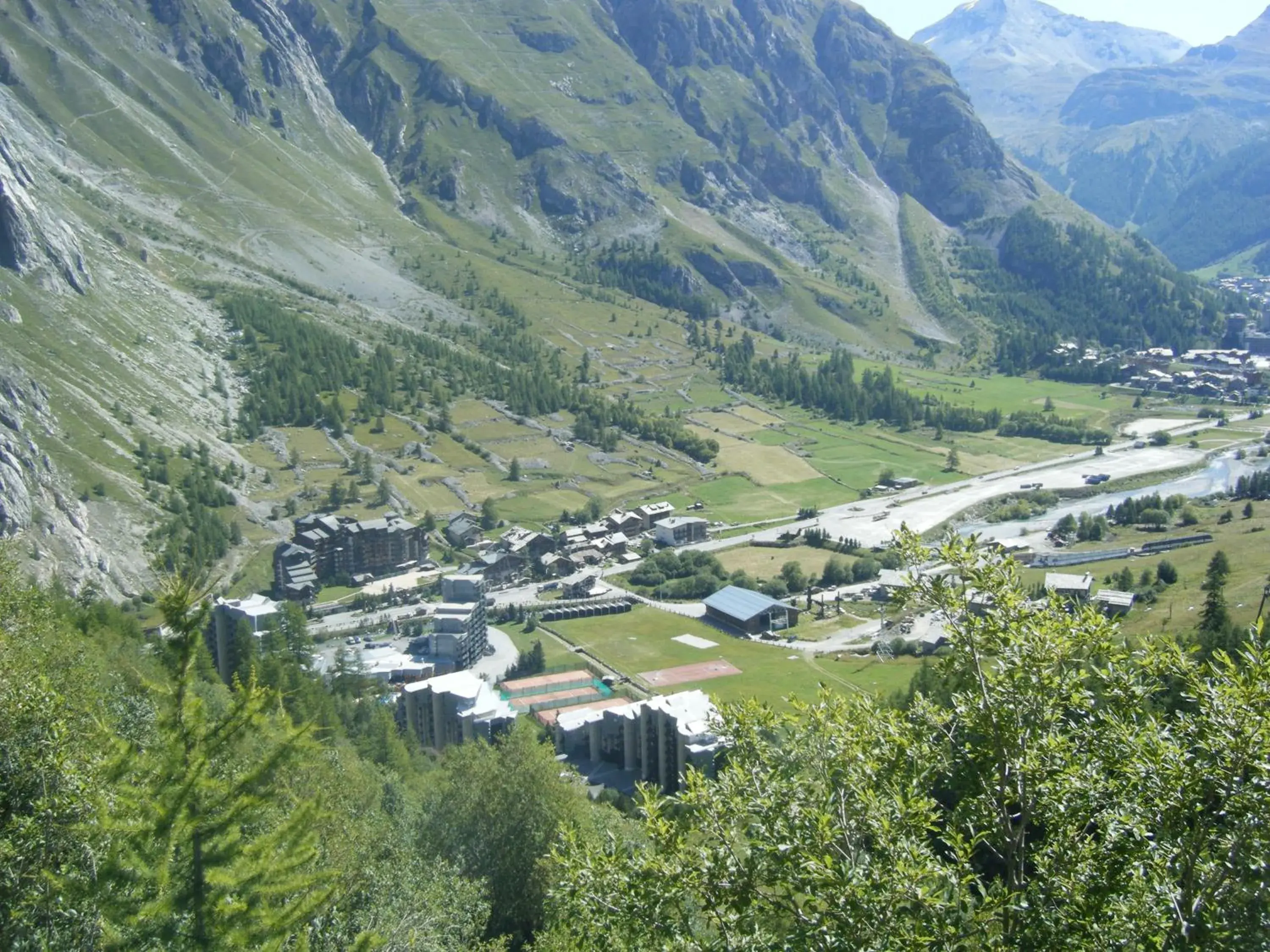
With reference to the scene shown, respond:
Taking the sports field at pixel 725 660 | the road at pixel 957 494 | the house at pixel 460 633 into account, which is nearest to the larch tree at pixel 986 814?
the sports field at pixel 725 660

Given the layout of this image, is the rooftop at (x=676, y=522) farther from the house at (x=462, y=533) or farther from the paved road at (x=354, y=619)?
the paved road at (x=354, y=619)

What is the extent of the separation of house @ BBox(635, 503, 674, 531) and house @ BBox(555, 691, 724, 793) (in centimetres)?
4973

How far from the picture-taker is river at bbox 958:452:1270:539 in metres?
103

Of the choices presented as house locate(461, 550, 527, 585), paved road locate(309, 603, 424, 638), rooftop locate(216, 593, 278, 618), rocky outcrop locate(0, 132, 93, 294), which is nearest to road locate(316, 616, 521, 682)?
paved road locate(309, 603, 424, 638)

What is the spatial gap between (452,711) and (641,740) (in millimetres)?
12051

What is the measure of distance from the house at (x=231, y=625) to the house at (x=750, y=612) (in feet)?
112

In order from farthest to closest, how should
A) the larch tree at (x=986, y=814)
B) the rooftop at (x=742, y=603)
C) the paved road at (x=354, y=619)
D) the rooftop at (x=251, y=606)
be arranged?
the paved road at (x=354, y=619)
the rooftop at (x=742, y=603)
the rooftop at (x=251, y=606)
the larch tree at (x=986, y=814)

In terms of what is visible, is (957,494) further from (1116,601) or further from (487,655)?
(487,655)

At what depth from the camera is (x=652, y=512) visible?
110 metres

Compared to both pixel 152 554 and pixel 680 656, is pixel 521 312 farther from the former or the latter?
pixel 680 656

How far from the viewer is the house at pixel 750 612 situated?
77.2 m

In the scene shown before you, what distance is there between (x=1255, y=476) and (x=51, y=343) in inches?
5226

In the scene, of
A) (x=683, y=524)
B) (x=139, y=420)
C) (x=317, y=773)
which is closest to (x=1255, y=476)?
(x=683, y=524)

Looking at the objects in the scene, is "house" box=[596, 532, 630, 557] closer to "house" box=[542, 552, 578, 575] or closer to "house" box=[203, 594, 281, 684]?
"house" box=[542, 552, 578, 575]
